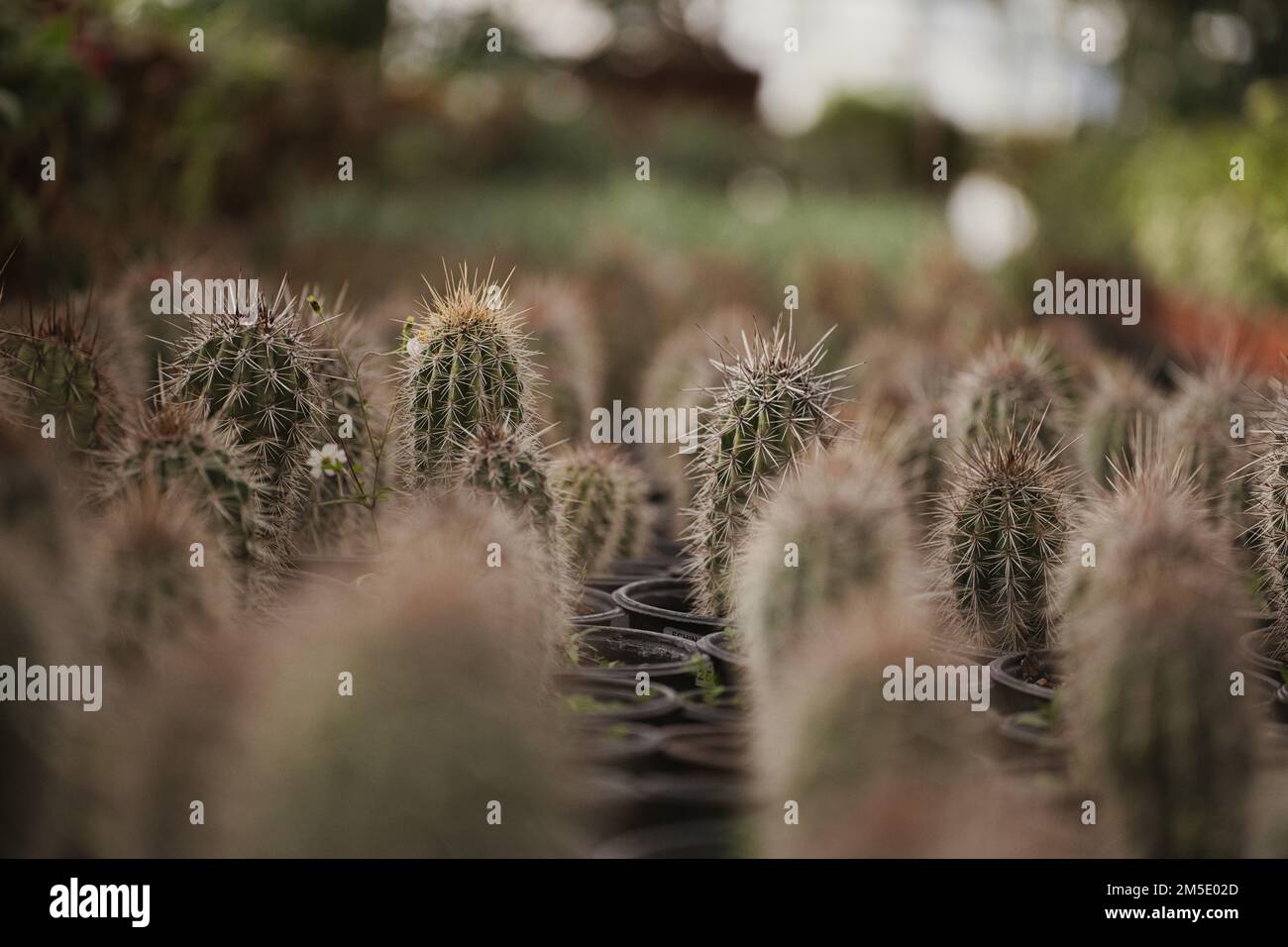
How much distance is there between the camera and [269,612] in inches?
84.9

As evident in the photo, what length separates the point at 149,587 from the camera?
73.5 inches

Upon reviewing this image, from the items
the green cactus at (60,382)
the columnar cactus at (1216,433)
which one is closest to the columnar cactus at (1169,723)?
the columnar cactus at (1216,433)

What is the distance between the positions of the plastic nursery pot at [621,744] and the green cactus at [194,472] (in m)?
0.76

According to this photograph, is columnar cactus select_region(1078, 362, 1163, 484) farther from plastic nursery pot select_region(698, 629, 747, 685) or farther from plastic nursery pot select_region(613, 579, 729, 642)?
plastic nursery pot select_region(698, 629, 747, 685)

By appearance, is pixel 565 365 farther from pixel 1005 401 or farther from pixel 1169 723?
pixel 1169 723

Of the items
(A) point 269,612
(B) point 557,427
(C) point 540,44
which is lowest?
(A) point 269,612

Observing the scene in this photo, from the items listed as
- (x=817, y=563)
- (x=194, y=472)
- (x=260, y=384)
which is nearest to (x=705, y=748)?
(x=817, y=563)

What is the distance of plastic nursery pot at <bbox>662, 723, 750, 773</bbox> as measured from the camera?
1853mm

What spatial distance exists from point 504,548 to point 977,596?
3.53ft

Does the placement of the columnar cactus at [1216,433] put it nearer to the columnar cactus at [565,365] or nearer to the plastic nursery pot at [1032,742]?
the plastic nursery pot at [1032,742]

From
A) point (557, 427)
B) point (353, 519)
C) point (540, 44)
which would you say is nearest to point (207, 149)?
point (557, 427)

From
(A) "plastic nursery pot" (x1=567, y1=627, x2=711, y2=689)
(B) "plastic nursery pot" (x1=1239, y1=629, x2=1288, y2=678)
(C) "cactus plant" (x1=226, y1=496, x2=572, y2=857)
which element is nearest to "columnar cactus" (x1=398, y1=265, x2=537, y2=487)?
(A) "plastic nursery pot" (x1=567, y1=627, x2=711, y2=689)

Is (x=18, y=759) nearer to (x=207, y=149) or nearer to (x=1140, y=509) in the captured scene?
(x=1140, y=509)

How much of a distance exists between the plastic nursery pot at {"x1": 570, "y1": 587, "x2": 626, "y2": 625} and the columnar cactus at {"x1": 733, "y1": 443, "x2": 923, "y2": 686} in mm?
498
